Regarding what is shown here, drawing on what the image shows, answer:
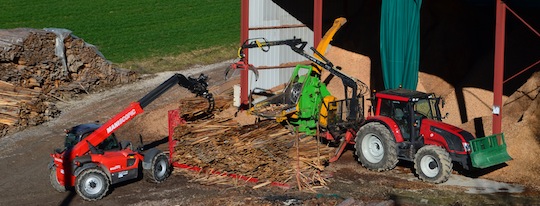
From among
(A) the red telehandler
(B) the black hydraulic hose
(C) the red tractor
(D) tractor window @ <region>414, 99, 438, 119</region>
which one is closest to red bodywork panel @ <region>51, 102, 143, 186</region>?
(A) the red telehandler

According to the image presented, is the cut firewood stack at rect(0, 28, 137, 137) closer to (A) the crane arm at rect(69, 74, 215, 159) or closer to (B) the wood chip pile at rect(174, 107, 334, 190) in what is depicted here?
(A) the crane arm at rect(69, 74, 215, 159)

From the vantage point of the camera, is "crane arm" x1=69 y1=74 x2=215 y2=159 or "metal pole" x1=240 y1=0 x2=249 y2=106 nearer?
"crane arm" x1=69 y1=74 x2=215 y2=159

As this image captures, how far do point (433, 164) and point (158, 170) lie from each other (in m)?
6.81

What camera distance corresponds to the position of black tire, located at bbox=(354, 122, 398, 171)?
785 inches

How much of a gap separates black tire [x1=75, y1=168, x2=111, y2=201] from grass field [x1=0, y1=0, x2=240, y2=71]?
19.1 meters

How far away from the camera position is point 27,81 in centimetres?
2836

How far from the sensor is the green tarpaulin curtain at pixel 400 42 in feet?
76.3

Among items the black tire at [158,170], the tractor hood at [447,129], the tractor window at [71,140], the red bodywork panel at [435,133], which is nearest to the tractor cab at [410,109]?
the red bodywork panel at [435,133]

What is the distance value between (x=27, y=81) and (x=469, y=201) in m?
17.3

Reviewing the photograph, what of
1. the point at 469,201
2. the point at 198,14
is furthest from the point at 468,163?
the point at 198,14

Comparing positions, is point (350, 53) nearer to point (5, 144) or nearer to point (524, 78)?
point (524, 78)

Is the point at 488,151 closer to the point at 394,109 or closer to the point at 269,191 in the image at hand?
the point at 394,109

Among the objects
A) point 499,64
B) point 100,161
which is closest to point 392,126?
point 499,64

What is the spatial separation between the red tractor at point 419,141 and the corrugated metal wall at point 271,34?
7.72 meters
